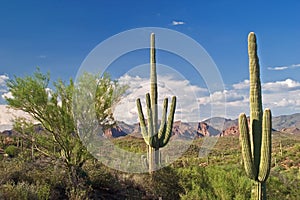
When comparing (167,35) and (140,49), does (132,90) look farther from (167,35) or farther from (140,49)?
(167,35)

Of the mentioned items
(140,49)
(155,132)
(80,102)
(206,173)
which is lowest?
(206,173)

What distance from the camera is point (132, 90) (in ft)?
45.2

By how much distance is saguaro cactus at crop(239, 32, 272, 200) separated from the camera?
7449 mm

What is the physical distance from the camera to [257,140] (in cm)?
768

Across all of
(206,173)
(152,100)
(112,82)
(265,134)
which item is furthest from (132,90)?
(265,134)

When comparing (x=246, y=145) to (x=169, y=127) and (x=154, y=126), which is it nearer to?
(x=169, y=127)

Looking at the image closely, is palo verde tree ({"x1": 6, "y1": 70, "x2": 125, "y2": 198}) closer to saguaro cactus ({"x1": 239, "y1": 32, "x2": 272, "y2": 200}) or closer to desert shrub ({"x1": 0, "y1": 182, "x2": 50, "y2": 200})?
desert shrub ({"x1": 0, "y1": 182, "x2": 50, "y2": 200})

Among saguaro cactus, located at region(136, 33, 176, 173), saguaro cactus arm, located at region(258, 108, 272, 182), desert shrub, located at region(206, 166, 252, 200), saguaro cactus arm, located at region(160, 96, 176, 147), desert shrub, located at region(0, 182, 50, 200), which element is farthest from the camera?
saguaro cactus arm, located at region(160, 96, 176, 147)

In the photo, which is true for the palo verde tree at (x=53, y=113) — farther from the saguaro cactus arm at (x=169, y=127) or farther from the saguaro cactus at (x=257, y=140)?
the saguaro cactus at (x=257, y=140)

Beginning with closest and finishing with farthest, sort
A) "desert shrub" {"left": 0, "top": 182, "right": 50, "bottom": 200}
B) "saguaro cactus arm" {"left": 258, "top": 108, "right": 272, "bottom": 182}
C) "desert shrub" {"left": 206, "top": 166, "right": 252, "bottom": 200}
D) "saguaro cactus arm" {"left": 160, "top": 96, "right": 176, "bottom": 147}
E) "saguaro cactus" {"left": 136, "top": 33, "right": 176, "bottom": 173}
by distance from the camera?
"saguaro cactus arm" {"left": 258, "top": 108, "right": 272, "bottom": 182} → "desert shrub" {"left": 0, "top": 182, "right": 50, "bottom": 200} → "desert shrub" {"left": 206, "top": 166, "right": 252, "bottom": 200} → "saguaro cactus" {"left": 136, "top": 33, "right": 176, "bottom": 173} → "saguaro cactus arm" {"left": 160, "top": 96, "right": 176, "bottom": 147}

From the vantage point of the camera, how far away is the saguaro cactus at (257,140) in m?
7.45

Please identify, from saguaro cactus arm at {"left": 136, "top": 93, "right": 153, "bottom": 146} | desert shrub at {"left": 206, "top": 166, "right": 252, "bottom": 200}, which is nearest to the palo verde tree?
saguaro cactus arm at {"left": 136, "top": 93, "right": 153, "bottom": 146}

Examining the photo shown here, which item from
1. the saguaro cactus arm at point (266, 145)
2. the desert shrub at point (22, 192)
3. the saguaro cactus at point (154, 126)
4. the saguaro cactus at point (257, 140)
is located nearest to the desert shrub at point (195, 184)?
the saguaro cactus at point (154, 126)

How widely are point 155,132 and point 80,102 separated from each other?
275 centimetres
